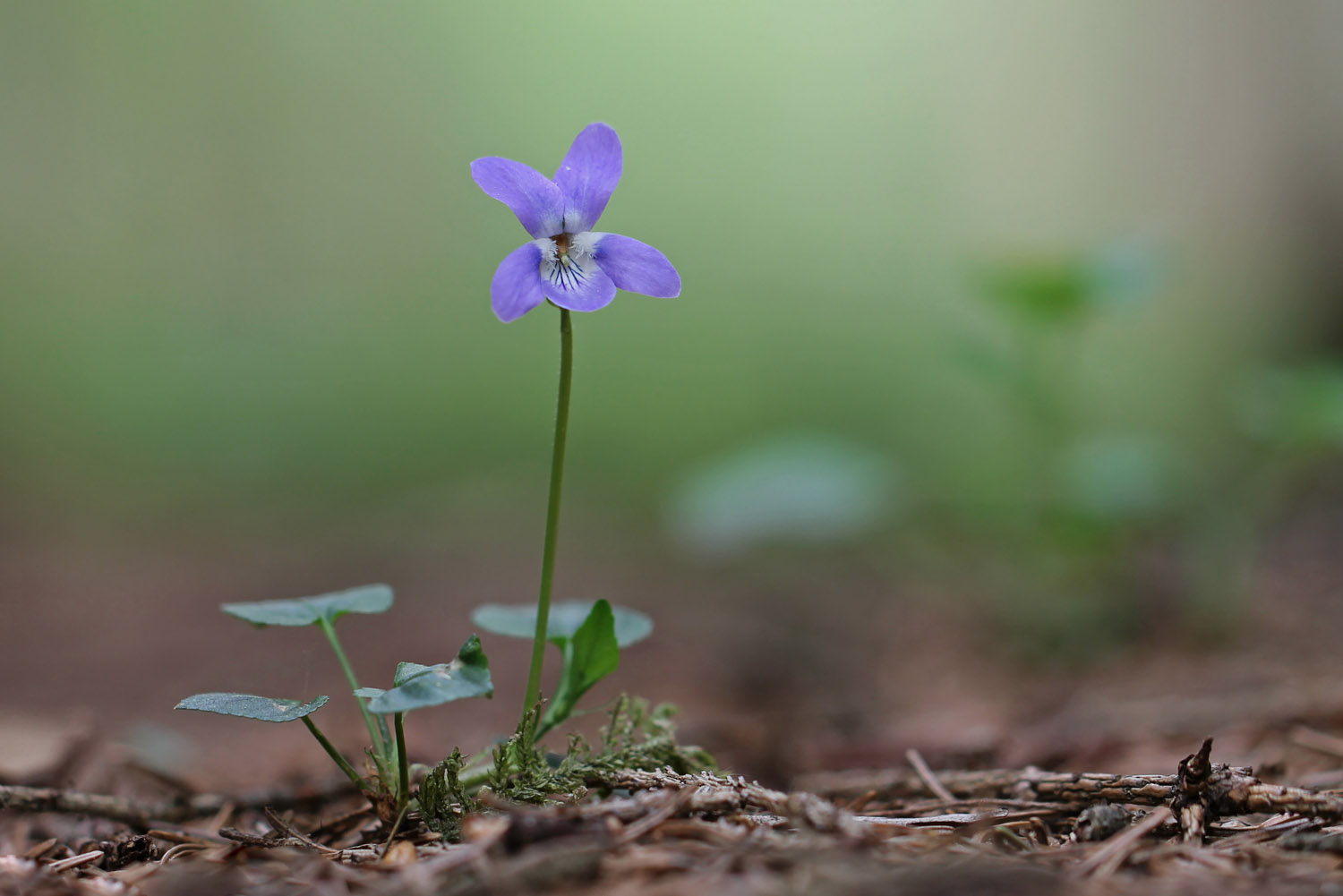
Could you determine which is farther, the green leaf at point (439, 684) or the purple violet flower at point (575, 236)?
the purple violet flower at point (575, 236)

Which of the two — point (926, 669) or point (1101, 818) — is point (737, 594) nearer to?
point (926, 669)

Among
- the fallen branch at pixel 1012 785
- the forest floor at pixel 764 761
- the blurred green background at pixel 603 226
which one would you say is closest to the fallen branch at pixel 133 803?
the forest floor at pixel 764 761

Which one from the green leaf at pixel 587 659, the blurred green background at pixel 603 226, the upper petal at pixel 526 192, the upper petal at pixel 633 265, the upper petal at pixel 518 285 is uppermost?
the blurred green background at pixel 603 226

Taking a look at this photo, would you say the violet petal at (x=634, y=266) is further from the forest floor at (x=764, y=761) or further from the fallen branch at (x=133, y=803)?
the fallen branch at (x=133, y=803)

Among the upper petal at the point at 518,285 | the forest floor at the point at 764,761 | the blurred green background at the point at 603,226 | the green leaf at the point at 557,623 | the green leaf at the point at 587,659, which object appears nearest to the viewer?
the forest floor at the point at 764,761

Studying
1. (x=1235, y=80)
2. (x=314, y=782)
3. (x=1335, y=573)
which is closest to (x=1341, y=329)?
(x=1235, y=80)

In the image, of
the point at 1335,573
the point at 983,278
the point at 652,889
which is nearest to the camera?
the point at 652,889
